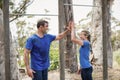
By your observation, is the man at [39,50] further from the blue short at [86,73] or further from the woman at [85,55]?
the blue short at [86,73]

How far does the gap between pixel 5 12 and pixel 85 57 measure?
4.78 ft

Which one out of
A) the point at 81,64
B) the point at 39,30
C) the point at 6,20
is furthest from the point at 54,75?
the point at 6,20

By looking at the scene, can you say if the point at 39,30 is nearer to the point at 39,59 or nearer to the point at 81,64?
the point at 39,59

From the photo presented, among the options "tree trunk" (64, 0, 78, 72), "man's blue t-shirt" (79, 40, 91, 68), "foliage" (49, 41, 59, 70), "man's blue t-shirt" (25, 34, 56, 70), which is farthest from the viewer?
"foliage" (49, 41, 59, 70)

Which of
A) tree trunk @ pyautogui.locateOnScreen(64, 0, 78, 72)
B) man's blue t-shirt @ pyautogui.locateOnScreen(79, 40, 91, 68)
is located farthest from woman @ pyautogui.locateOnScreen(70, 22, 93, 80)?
tree trunk @ pyautogui.locateOnScreen(64, 0, 78, 72)

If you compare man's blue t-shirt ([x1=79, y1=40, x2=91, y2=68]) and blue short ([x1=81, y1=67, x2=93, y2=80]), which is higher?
man's blue t-shirt ([x1=79, y1=40, x2=91, y2=68])

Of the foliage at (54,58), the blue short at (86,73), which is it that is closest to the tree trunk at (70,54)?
the foliage at (54,58)

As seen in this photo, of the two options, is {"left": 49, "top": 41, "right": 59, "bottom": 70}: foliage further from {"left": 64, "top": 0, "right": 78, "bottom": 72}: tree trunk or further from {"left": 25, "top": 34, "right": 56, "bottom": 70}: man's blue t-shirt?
{"left": 25, "top": 34, "right": 56, "bottom": 70}: man's blue t-shirt

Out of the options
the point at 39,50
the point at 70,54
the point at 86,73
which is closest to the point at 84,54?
the point at 86,73

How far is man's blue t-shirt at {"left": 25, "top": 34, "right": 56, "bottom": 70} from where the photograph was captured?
4.46 meters

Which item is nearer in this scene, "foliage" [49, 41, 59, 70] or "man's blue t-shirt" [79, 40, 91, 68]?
"man's blue t-shirt" [79, 40, 91, 68]

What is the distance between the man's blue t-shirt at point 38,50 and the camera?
4.46 meters

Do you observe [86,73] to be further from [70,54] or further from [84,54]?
[70,54]

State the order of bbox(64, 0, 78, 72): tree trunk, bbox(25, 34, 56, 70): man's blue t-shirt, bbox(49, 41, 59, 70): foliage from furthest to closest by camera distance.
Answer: bbox(49, 41, 59, 70): foliage → bbox(64, 0, 78, 72): tree trunk → bbox(25, 34, 56, 70): man's blue t-shirt
